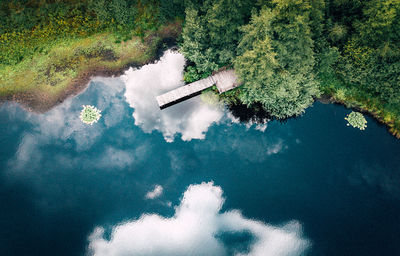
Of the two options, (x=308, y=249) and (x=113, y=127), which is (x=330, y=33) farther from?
(x=113, y=127)

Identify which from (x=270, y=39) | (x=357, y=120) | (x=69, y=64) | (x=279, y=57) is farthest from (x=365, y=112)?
(x=69, y=64)

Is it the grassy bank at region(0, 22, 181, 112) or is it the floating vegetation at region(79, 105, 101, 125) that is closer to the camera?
the floating vegetation at region(79, 105, 101, 125)

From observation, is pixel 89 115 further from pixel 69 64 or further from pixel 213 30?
pixel 213 30

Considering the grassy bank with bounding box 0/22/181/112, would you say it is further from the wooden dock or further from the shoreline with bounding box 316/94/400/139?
the shoreline with bounding box 316/94/400/139

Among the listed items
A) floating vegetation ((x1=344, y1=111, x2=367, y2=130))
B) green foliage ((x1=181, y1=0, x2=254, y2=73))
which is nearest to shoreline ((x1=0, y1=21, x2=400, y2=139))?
floating vegetation ((x1=344, y1=111, x2=367, y2=130))

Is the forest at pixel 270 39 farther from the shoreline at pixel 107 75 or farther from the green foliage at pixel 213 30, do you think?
the shoreline at pixel 107 75

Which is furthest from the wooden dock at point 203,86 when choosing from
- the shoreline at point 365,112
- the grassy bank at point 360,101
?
the shoreline at point 365,112
